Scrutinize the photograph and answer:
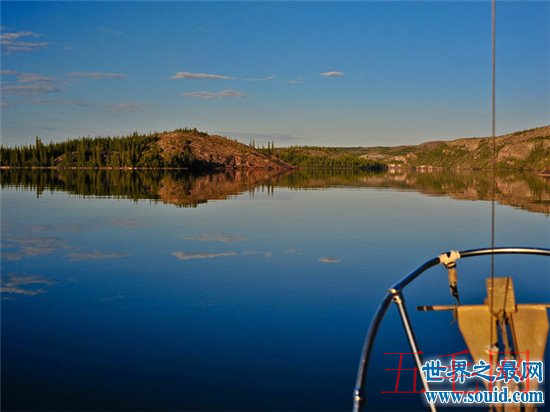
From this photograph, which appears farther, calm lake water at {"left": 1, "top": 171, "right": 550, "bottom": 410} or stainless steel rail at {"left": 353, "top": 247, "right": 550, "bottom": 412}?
calm lake water at {"left": 1, "top": 171, "right": 550, "bottom": 410}

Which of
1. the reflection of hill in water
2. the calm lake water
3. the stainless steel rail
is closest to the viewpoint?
the stainless steel rail

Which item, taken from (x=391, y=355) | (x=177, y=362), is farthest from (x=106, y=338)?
(x=391, y=355)

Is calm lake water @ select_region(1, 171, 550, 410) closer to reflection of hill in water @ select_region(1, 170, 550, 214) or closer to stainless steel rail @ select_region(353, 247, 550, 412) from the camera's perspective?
stainless steel rail @ select_region(353, 247, 550, 412)

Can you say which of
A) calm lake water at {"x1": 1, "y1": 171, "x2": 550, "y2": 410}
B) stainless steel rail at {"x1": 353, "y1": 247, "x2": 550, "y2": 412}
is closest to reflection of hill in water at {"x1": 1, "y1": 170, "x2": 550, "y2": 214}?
calm lake water at {"x1": 1, "y1": 171, "x2": 550, "y2": 410}

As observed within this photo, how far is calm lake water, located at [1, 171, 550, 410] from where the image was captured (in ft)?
31.5

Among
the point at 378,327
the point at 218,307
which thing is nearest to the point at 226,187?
the point at 218,307

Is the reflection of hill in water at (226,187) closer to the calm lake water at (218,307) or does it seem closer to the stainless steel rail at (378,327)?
the calm lake water at (218,307)

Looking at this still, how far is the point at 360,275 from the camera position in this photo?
739 inches

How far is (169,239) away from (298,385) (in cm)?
1779

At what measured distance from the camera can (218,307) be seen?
48.2ft

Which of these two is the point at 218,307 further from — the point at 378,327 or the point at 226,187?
the point at 226,187

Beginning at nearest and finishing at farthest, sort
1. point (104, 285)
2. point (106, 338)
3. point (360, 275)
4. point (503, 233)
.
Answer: point (106, 338)
point (104, 285)
point (360, 275)
point (503, 233)

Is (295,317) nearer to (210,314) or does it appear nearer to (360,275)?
(210,314)

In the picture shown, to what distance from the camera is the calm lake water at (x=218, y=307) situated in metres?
9.60
